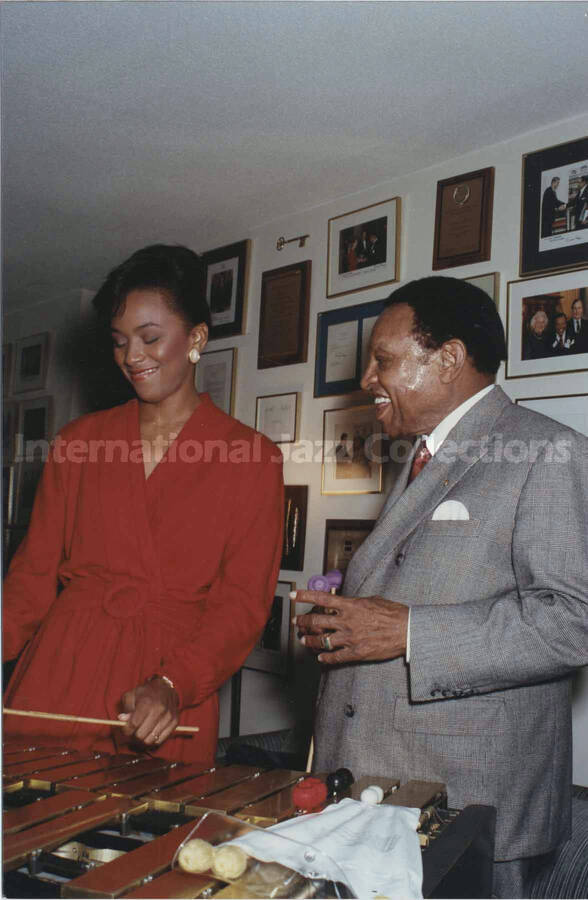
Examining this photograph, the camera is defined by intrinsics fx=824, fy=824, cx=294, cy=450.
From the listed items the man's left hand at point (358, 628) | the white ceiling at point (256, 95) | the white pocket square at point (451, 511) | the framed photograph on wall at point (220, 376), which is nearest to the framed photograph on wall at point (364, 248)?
the white ceiling at point (256, 95)

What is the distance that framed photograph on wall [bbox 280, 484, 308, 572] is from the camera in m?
3.62

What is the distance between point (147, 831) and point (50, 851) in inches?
7.3

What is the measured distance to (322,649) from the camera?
1.67m

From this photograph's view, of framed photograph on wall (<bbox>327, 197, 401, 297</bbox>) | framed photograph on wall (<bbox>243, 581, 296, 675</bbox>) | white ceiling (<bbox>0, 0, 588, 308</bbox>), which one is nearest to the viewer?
white ceiling (<bbox>0, 0, 588, 308</bbox>)

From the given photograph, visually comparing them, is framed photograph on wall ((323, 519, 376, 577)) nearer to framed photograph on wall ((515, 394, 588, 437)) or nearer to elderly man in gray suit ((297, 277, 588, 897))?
framed photograph on wall ((515, 394, 588, 437))

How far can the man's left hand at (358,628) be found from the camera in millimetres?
1571

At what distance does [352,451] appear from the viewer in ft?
11.3

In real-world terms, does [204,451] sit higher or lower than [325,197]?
lower

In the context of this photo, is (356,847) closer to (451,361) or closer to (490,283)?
(451,361)

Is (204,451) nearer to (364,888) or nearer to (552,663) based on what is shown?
(552,663)

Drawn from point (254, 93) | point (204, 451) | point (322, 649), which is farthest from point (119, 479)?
point (254, 93)

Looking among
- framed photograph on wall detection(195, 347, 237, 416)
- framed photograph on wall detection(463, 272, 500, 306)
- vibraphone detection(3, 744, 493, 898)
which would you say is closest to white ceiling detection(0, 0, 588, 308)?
framed photograph on wall detection(463, 272, 500, 306)

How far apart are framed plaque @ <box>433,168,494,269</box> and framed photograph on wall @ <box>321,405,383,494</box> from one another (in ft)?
2.26

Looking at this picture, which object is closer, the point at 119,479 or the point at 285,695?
the point at 119,479
